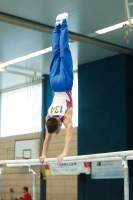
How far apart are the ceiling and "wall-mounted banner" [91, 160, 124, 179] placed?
3881 millimetres

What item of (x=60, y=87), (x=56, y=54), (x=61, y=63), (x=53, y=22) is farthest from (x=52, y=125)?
(x=53, y=22)

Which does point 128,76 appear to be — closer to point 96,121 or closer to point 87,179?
point 96,121

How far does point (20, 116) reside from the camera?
62.2 feet

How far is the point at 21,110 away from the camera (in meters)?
18.9

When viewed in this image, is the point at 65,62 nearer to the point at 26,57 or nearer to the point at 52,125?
the point at 52,125

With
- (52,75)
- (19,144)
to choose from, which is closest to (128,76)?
(19,144)

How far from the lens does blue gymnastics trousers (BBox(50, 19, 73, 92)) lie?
22.2 ft

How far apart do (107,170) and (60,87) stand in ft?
26.4

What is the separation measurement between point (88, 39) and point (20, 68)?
4.56 m

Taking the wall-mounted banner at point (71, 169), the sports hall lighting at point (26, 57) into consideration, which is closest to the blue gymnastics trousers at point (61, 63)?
the sports hall lighting at point (26, 57)

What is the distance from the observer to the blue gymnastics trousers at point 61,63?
677 centimetres

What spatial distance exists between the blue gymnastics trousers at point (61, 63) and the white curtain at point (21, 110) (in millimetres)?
10745

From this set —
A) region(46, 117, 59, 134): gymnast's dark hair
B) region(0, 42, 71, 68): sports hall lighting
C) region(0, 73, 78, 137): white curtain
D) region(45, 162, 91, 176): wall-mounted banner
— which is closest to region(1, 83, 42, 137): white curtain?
region(0, 73, 78, 137): white curtain

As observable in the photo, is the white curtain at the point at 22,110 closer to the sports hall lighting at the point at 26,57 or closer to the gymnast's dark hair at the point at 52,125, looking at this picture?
the sports hall lighting at the point at 26,57
